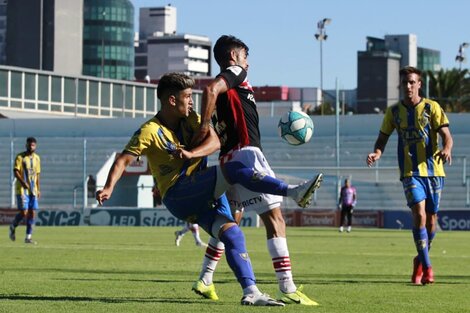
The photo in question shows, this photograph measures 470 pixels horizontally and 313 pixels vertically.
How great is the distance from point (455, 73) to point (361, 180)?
41038 mm

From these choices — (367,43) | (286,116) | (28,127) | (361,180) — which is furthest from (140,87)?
(286,116)

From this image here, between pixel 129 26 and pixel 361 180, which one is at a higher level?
pixel 129 26

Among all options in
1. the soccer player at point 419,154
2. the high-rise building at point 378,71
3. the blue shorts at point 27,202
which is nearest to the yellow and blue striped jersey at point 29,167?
the blue shorts at point 27,202

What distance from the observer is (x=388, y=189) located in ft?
179

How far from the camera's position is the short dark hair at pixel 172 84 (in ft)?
34.2

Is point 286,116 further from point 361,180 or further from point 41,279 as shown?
point 361,180

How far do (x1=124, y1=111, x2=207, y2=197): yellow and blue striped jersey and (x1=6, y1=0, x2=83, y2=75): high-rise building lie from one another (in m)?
87.4

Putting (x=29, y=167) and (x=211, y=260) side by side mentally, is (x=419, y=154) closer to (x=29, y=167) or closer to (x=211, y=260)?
(x=211, y=260)

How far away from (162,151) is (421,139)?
418 centimetres

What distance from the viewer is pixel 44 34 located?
9825 centimetres

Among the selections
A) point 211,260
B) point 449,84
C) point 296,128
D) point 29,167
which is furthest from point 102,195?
point 449,84

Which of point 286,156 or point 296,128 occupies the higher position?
point 296,128

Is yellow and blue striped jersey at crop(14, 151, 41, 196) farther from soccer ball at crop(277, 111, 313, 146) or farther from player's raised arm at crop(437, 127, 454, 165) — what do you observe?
soccer ball at crop(277, 111, 313, 146)

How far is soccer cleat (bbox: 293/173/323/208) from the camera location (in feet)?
32.2
